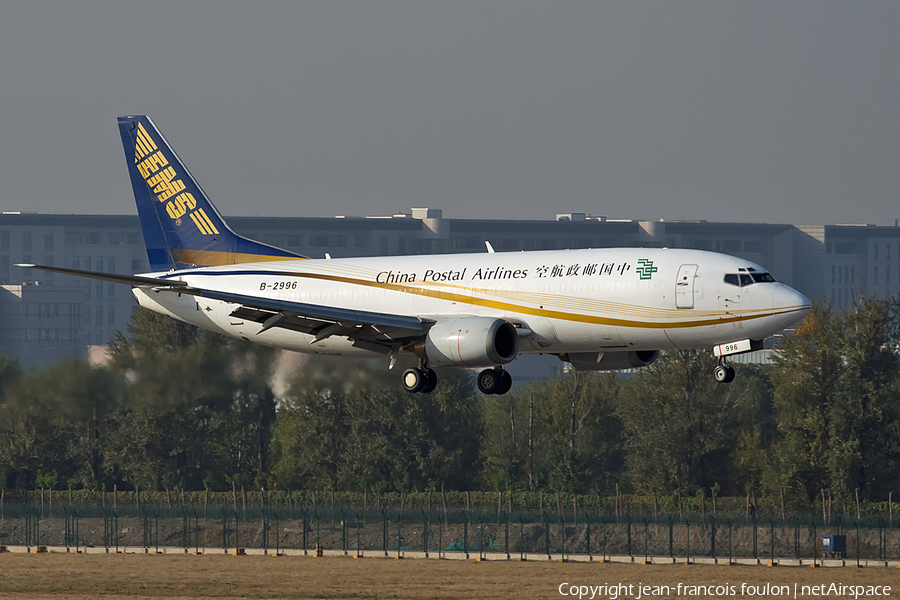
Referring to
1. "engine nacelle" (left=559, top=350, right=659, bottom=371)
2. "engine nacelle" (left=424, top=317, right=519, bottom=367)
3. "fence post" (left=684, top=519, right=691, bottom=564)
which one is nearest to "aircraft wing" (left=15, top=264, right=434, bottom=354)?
"engine nacelle" (left=424, top=317, right=519, bottom=367)

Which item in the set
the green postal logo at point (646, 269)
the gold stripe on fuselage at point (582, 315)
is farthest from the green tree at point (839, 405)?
the green postal logo at point (646, 269)

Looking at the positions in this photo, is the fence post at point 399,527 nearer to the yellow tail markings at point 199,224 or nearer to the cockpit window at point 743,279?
Result: the yellow tail markings at point 199,224

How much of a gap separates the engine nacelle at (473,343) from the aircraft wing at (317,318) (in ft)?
5.27

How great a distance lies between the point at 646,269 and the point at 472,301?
7.13m

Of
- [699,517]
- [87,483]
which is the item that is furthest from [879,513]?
[87,483]

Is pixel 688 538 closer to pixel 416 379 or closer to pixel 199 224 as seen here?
pixel 416 379

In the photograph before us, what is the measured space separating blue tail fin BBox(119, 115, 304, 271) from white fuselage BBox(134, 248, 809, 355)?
13.0 ft

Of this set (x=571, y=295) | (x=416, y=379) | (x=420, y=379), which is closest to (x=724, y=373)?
(x=571, y=295)

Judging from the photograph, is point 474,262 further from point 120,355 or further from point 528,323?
point 120,355

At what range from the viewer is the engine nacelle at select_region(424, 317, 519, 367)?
2020 inches

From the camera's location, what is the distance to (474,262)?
2162 inches

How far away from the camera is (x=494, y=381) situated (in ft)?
179

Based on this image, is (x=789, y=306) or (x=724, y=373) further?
(x=724, y=373)

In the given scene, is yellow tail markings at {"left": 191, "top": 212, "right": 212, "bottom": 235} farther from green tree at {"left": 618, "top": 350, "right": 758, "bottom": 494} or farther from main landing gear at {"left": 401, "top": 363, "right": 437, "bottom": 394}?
green tree at {"left": 618, "top": 350, "right": 758, "bottom": 494}
